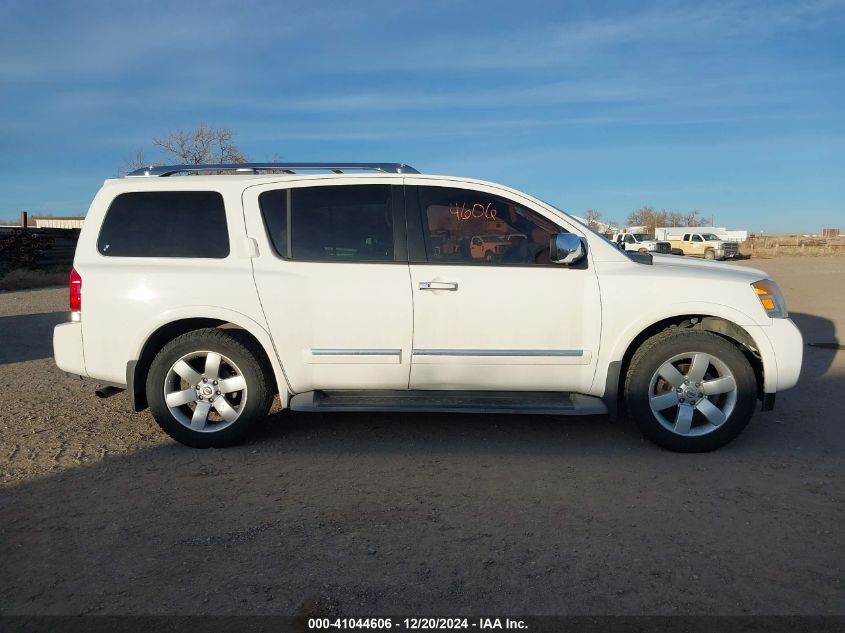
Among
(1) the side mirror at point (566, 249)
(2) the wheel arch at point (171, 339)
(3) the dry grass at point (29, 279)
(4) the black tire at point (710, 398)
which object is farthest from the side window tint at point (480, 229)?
(3) the dry grass at point (29, 279)

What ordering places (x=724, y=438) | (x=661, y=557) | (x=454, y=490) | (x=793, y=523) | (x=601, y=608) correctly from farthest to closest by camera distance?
1. (x=724, y=438)
2. (x=454, y=490)
3. (x=793, y=523)
4. (x=661, y=557)
5. (x=601, y=608)

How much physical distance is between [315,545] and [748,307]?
3.36 metres

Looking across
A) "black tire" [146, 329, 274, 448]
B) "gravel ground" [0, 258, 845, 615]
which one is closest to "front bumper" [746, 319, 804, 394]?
"gravel ground" [0, 258, 845, 615]

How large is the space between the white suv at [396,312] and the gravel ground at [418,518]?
16.1 inches

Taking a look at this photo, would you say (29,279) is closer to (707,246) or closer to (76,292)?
(76,292)

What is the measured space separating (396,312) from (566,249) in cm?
126

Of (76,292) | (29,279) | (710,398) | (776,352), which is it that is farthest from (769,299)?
(29,279)

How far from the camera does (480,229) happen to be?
16.4 ft

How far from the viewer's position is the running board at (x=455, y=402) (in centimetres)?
472

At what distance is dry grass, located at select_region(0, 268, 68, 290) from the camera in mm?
20859

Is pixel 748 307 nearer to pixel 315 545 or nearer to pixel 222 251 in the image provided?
pixel 315 545

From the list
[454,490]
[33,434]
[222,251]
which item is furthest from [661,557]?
[33,434]

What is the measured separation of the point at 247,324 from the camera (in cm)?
491

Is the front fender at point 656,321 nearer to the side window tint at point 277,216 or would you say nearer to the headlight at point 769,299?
the headlight at point 769,299
